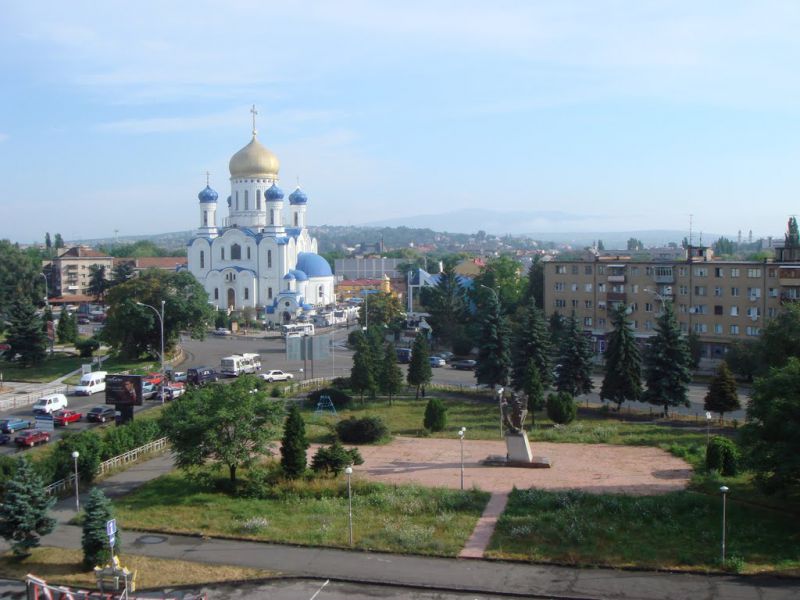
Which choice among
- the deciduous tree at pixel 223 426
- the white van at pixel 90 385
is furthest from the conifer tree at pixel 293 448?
the white van at pixel 90 385

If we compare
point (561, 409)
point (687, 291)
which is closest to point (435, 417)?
point (561, 409)

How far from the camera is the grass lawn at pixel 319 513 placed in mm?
19625

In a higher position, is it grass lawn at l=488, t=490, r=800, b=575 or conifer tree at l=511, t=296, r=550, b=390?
conifer tree at l=511, t=296, r=550, b=390

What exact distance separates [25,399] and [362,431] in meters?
18.8

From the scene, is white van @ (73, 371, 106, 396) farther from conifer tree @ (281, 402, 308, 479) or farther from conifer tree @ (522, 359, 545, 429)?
conifer tree @ (522, 359, 545, 429)

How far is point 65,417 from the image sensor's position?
33719 mm

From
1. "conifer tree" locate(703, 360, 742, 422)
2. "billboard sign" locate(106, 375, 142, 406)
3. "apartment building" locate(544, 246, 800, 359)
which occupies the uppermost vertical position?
"apartment building" locate(544, 246, 800, 359)

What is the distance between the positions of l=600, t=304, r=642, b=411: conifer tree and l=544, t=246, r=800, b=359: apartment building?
A: 9986 millimetres

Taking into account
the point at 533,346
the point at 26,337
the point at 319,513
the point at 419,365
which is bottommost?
the point at 319,513

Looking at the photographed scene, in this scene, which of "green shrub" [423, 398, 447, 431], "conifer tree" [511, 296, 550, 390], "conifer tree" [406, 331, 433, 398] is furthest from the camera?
"conifer tree" [406, 331, 433, 398]

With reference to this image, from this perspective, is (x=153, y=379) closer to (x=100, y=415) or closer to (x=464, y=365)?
(x=100, y=415)

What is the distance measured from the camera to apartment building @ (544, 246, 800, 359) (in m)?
47.2

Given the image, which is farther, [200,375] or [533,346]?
[200,375]

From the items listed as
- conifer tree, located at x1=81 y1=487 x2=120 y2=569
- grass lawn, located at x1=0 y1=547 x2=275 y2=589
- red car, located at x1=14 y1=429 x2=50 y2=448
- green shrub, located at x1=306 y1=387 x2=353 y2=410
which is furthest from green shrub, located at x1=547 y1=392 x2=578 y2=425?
conifer tree, located at x1=81 y1=487 x2=120 y2=569
